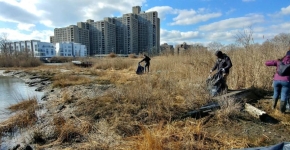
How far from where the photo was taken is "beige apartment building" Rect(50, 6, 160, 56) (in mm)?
79750

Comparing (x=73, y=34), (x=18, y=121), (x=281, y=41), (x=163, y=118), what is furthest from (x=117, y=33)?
(x=163, y=118)

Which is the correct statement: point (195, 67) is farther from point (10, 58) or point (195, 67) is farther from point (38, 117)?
point (10, 58)

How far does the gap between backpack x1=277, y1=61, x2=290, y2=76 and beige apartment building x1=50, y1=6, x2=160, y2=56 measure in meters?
64.1

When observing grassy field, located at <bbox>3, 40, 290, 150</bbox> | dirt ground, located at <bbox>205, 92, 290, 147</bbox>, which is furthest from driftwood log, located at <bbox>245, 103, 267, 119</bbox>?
grassy field, located at <bbox>3, 40, 290, 150</bbox>

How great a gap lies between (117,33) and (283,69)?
92.9 metres

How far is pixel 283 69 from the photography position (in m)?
4.36

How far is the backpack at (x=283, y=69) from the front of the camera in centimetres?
431

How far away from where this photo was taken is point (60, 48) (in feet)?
274

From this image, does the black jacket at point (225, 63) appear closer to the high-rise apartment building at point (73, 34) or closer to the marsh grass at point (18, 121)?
the marsh grass at point (18, 121)

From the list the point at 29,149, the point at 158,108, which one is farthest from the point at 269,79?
the point at 29,149

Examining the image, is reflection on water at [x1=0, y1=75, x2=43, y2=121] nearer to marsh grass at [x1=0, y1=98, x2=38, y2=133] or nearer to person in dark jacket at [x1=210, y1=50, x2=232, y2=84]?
marsh grass at [x1=0, y1=98, x2=38, y2=133]

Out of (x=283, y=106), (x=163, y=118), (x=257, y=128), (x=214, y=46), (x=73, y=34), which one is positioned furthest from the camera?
(x=73, y=34)

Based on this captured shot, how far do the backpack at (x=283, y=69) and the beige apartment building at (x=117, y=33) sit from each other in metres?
64.1

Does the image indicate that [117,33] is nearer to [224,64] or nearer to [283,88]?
[224,64]
